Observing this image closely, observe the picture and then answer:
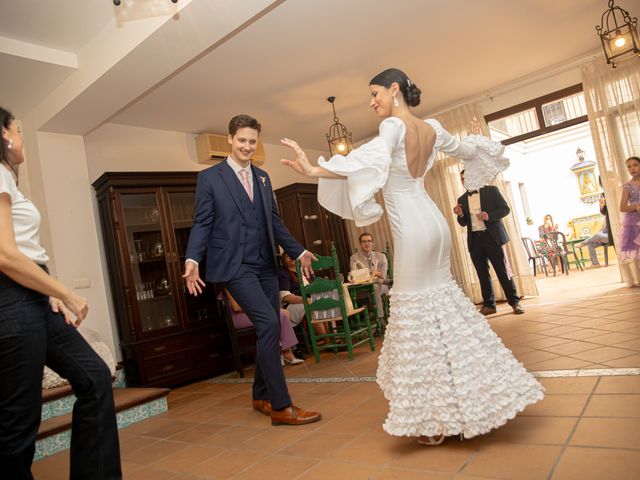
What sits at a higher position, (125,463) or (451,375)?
(451,375)

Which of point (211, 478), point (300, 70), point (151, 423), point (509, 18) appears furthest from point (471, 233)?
point (211, 478)

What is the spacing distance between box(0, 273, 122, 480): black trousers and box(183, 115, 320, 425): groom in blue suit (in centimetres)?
93

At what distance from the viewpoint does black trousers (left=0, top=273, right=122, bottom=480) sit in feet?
4.39

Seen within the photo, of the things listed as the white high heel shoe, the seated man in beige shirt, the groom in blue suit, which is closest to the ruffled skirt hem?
the white high heel shoe

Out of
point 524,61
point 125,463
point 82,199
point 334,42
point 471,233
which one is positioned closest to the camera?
point 125,463

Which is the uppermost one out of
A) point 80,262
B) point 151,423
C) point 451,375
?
point 80,262

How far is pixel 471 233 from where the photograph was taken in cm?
539

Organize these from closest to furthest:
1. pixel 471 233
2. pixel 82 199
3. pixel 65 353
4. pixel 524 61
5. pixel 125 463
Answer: pixel 65 353 < pixel 125 463 < pixel 82 199 < pixel 471 233 < pixel 524 61

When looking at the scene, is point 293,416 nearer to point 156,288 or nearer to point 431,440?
point 431,440

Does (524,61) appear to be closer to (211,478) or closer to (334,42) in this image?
(334,42)

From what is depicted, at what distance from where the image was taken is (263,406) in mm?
2949

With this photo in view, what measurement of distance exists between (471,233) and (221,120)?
3.34 meters

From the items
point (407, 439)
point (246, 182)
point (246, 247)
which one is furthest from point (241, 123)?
point (407, 439)

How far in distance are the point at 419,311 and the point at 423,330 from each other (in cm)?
7
